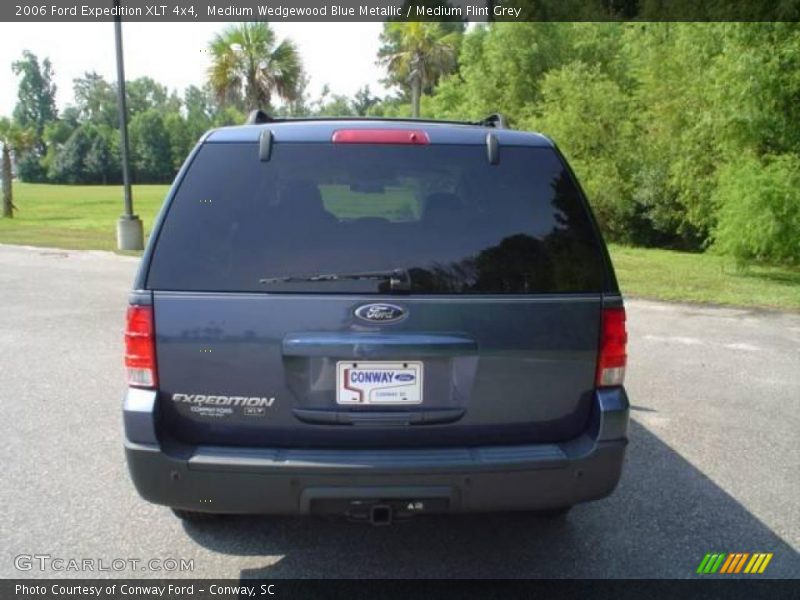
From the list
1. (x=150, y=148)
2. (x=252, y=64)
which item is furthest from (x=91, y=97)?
(x=252, y=64)

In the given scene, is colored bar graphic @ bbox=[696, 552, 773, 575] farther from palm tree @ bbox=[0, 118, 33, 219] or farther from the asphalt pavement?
palm tree @ bbox=[0, 118, 33, 219]

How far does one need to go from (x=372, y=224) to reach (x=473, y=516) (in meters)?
1.74

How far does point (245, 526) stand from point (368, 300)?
1590 mm

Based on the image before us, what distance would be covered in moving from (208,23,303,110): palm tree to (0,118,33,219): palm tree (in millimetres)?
13423

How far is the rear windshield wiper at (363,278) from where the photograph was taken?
260 cm

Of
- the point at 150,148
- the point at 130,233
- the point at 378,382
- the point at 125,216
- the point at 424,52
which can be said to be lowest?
the point at 130,233

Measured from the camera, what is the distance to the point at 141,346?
2635 millimetres

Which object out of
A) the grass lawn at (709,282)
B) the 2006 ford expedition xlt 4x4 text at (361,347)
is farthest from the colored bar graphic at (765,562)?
Result: the grass lawn at (709,282)

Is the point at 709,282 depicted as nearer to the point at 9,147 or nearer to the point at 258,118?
the point at 258,118

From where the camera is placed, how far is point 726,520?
3.62 meters

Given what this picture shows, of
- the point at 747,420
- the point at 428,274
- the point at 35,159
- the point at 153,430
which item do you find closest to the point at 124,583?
the point at 153,430

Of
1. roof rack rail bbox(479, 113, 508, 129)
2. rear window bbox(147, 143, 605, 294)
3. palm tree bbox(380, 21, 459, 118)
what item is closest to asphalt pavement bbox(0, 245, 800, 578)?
rear window bbox(147, 143, 605, 294)

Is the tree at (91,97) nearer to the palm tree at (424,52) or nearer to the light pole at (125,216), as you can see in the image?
the palm tree at (424,52)

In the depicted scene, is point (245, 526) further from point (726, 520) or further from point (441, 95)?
point (441, 95)
